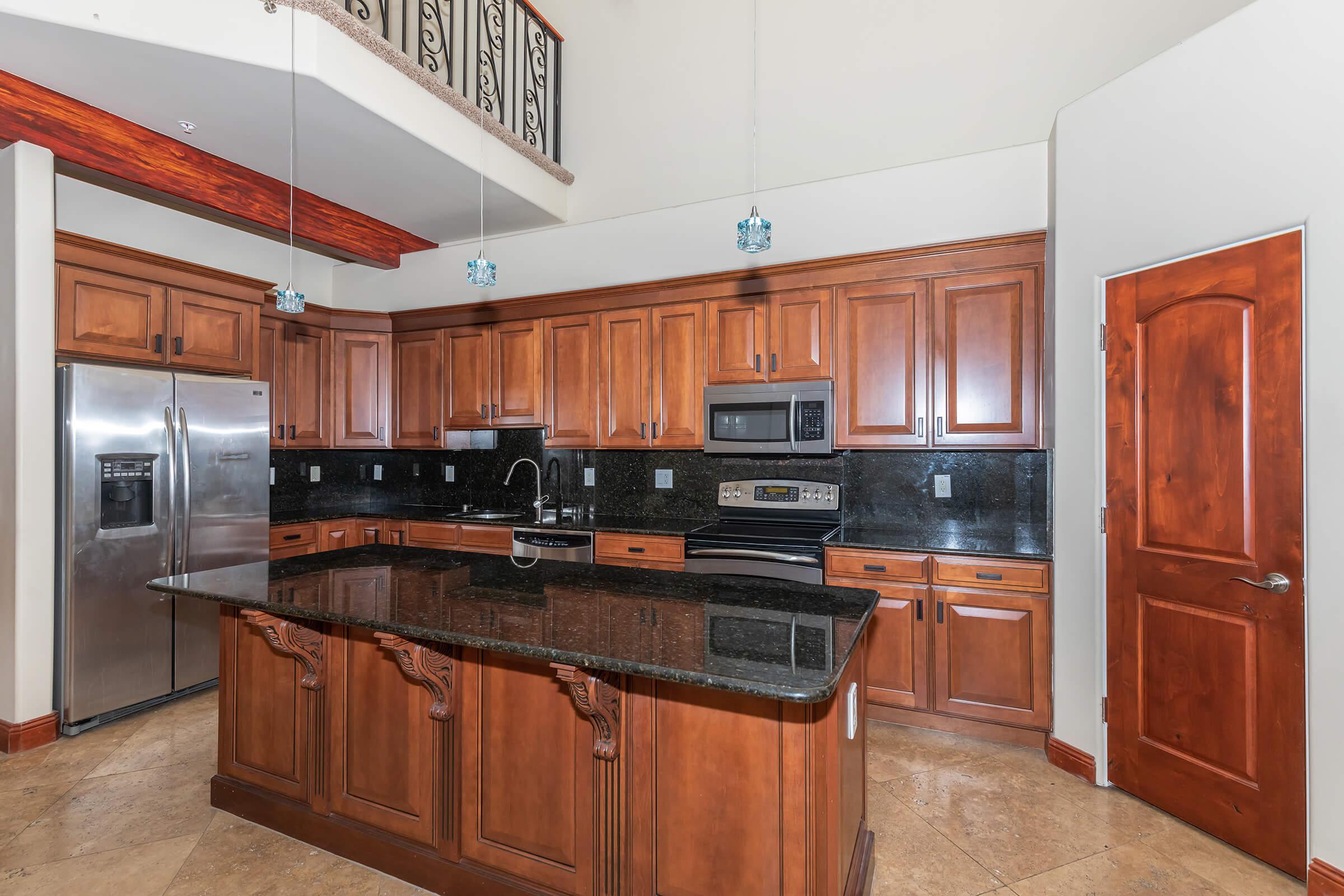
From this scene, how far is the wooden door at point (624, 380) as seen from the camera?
386cm

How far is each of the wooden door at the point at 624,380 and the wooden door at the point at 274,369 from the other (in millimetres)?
2230

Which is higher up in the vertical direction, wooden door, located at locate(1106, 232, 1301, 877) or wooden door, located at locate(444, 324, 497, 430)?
wooden door, located at locate(444, 324, 497, 430)

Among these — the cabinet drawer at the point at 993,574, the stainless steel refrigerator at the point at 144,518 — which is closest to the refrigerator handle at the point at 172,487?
the stainless steel refrigerator at the point at 144,518

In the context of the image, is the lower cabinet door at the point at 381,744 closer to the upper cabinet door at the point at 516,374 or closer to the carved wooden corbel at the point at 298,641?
the carved wooden corbel at the point at 298,641

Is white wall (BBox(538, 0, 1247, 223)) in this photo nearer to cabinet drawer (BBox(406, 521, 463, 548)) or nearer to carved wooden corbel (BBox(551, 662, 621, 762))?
cabinet drawer (BBox(406, 521, 463, 548))

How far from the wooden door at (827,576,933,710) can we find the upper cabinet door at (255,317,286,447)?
12.3 feet

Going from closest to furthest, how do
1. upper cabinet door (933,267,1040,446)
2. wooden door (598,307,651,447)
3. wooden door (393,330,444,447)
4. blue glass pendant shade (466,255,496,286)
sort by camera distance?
blue glass pendant shade (466,255,496,286) < upper cabinet door (933,267,1040,446) < wooden door (598,307,651,447) < wooden door (393,330,444,447)

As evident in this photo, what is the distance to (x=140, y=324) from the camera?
3.24 m

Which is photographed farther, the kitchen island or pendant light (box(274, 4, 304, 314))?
pendant light (box(274, 4, 304, 314))

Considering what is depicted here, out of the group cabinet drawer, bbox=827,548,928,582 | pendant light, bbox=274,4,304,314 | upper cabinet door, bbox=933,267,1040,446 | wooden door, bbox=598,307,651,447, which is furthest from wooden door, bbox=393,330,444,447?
upper cabinet door, bbox=933,267,1040,446

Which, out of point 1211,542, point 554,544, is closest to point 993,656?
point 1211,542

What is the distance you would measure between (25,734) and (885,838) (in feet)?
12.0

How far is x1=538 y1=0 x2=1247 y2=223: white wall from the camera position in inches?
127

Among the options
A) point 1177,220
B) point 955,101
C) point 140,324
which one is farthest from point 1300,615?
point 140,324
